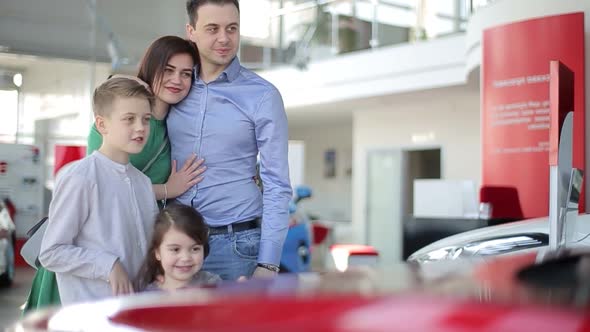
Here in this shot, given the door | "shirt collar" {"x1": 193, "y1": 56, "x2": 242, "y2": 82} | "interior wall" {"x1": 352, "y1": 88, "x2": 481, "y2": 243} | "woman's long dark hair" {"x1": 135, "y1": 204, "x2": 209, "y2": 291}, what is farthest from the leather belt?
the door

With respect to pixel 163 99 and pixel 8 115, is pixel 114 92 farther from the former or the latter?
pixel 8 115

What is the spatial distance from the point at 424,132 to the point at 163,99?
33.9ft

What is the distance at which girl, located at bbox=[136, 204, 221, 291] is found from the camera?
6.73ft

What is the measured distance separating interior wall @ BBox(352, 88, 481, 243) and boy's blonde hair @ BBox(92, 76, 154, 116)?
890cm

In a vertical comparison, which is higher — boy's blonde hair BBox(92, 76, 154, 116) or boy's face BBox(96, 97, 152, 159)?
boy's blonde hair BBox(92, 76, 154, 116)

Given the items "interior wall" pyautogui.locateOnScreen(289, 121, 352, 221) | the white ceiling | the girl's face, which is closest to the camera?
the girl's face

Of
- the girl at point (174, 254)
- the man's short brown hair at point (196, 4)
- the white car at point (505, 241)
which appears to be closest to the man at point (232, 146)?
the man's short brown hair at point (196, 4)

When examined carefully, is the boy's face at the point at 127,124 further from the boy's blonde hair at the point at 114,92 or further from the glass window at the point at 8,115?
the glass window at the point at 8,115

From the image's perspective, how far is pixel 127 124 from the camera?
6.64 feet

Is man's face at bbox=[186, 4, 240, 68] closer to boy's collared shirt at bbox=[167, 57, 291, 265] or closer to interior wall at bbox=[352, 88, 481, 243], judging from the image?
boy's collared shirt at bbox=[167, 57, 291, 265]

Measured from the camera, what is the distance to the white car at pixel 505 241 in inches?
136

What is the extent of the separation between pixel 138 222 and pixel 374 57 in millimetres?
9019

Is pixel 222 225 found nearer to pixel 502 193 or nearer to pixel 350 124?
pixel 502 193

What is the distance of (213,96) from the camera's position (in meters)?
2.25
